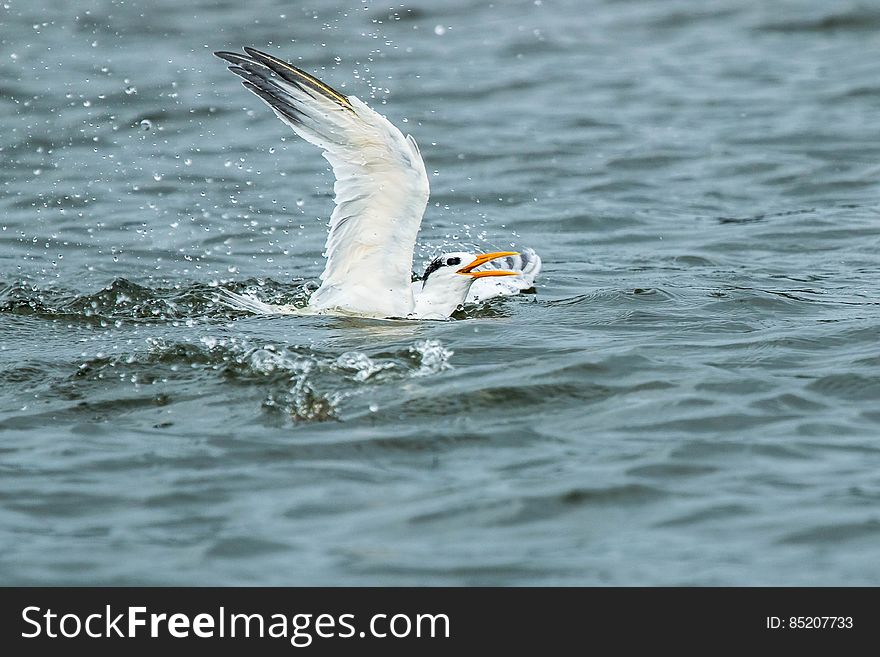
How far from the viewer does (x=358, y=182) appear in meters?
7.94

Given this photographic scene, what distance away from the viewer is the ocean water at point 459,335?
5.28 m

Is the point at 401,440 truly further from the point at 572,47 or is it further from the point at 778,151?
the point at 572,47

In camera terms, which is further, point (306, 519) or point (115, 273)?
point (115, 273)

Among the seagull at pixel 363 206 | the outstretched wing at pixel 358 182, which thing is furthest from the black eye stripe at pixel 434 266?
the outstretched wing at pixel 358 182

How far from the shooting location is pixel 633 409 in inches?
260

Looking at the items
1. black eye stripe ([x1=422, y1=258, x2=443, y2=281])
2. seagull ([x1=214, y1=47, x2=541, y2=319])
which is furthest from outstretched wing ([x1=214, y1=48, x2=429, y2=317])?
black eye stripe ([x1=422, y1=258, x2=443, y2=281])

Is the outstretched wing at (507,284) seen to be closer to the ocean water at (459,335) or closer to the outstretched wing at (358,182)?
the ocean water at (459,335)

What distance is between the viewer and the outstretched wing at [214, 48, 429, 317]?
7723 millimetres

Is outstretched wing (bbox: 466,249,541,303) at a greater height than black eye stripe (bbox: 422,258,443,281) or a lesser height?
lesser

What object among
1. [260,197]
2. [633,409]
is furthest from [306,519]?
[260,197]

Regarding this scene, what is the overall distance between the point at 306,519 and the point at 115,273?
5069 mm

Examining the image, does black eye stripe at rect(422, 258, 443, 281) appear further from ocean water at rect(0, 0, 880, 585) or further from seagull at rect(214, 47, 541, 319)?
ocean water at rect(0, 0, 880, 585)

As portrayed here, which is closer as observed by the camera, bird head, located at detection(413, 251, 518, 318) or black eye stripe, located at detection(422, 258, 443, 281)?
bird head, located at detection(413, 251, 518, 318)
